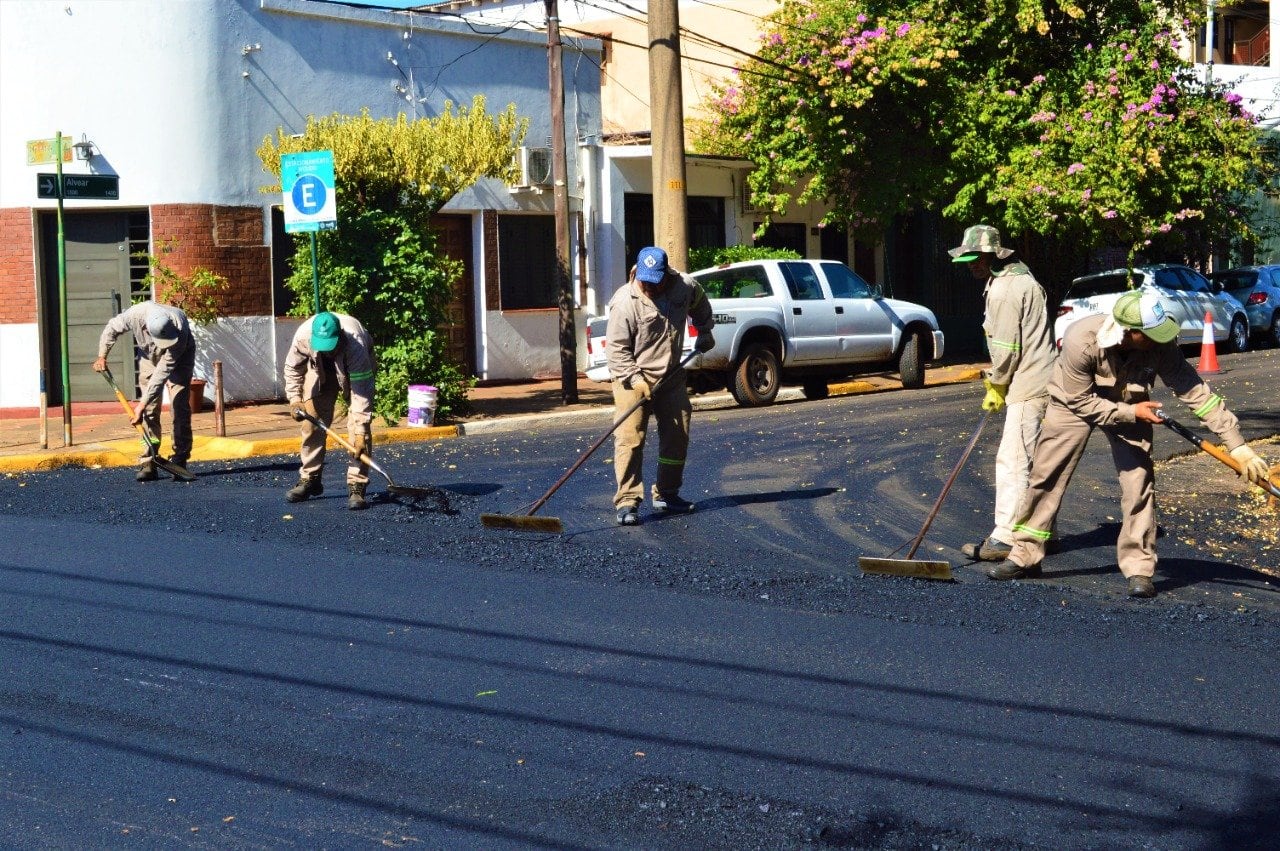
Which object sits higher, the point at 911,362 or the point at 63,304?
the point at 63,304

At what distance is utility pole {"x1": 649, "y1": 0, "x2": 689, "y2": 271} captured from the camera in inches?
707

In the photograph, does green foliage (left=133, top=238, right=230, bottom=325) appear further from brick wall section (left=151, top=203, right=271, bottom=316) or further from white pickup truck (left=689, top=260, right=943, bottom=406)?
white pickup truck (left=689, top=260, right=943, bottom=406)

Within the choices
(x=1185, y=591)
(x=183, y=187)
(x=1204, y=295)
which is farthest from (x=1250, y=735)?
(x=1204, y=295)

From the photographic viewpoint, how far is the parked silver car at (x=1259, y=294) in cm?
3019

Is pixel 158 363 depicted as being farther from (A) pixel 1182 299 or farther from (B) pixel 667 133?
(A) pixel 1182 299

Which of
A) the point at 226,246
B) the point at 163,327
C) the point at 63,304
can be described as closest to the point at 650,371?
the point at 163,327

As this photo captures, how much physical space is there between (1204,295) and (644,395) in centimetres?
1976

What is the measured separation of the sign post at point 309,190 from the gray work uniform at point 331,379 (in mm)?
3547

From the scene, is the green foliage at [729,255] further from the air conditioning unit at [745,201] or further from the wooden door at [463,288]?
the wooden door at [463,288]

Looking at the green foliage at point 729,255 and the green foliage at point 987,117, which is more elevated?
the green foliage at point 987,117

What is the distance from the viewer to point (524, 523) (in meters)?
10.2

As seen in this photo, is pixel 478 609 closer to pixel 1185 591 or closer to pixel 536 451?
pixel 1185 591

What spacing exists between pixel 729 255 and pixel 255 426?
8796 mm

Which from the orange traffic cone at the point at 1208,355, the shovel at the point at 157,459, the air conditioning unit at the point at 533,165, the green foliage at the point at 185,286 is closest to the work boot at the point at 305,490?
the shovel at the point at 157,459
